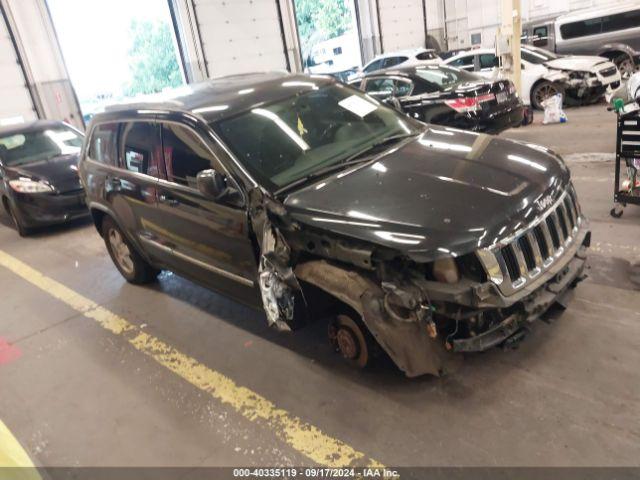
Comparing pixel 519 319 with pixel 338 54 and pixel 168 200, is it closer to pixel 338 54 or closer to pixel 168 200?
pixel 168 200

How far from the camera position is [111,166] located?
425 cm

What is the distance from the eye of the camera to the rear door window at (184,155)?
3.22 meters

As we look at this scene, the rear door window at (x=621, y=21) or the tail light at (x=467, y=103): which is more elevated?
the rear door window at (x=621, y=21)

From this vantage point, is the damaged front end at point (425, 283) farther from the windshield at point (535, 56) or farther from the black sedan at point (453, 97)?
the windshield at point (535, 56)

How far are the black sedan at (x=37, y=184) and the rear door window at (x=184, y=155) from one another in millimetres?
4215

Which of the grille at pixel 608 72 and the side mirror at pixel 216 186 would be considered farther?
the grille at pixel 608 72

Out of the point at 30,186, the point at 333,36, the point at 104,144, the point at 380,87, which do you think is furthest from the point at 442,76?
the point at 333,36

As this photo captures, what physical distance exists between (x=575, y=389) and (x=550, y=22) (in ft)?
43.6

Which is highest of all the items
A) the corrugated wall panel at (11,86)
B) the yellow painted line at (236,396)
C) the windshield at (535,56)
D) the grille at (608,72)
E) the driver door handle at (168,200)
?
the corrugated wall panel at (11,86)

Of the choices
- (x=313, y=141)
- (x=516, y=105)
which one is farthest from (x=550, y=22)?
(x=313, y=141)

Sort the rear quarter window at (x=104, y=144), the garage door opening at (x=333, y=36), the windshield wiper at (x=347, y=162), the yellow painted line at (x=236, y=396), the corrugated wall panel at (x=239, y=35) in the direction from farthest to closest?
the garage door opening at (x=333, y=36) → the corrugated wall panel at (x=239, y=35) → the rear quarter window at (x=104, y=144) → the windshield wiper at (x=347, y=162) → the yellow painted line at (x=236, y=396)

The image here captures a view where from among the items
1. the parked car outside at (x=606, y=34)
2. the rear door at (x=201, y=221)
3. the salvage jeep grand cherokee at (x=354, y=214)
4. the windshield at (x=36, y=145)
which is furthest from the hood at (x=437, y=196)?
the parked car outside at (x=606, y=34)

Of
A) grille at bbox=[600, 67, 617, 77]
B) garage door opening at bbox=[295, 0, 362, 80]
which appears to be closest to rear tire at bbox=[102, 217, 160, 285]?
grille at bbox=[600, 67, 617, 77]

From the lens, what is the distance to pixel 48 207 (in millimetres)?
6883
